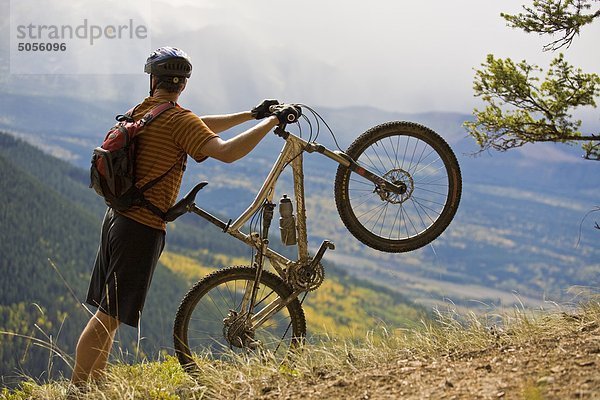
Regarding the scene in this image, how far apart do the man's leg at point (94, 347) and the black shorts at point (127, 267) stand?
0.08 m

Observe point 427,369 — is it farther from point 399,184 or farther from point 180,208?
point 180,208

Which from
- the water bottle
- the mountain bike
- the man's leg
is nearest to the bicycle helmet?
the mountain bike

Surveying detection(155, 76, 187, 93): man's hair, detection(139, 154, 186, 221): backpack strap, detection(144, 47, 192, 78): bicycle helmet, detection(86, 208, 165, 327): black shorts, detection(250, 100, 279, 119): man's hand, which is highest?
detection(144, 47, 192, 78): bicycle helmet

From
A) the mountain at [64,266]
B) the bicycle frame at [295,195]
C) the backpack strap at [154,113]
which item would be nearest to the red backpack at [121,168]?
the backpack strap at [154,113]

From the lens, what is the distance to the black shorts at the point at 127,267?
17.0 feet

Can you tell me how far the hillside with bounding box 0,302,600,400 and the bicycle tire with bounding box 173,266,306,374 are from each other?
185 millimetres

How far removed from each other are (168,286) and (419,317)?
125 m

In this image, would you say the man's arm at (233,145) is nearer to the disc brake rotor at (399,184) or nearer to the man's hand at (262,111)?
the man's hand at (262,111)

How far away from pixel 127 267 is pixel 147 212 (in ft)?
1.20

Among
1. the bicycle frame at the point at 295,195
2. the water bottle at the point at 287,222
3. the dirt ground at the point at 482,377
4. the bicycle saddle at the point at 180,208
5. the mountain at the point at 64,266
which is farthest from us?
the mountain at the point at 64,266

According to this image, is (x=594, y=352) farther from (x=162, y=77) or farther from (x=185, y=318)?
(x=162, y=77)

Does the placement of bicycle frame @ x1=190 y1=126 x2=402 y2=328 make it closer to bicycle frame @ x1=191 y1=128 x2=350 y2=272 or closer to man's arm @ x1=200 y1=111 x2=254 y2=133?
bicycle frame @ x1=191 y1=128 x2=350 y2=272

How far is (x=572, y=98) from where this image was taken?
9.99 metres

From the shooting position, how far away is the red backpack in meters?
5.09
